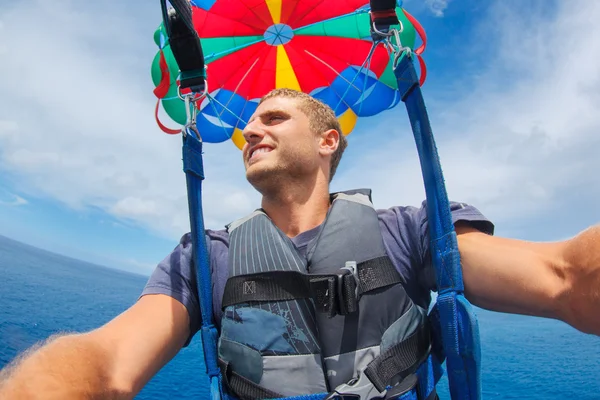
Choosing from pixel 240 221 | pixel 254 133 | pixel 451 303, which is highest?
pixel 254 133

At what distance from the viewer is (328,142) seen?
2.61 meters

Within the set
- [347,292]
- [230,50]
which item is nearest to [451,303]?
[347,292]

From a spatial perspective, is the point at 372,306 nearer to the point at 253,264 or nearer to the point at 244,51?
the point at 253,264

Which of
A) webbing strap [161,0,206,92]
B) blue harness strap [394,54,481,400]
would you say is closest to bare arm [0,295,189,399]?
blue harness strap [394,54,481,400]

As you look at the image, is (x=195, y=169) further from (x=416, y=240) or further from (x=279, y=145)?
(x=416, y=240)

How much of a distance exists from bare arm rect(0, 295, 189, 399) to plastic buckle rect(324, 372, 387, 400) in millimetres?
795

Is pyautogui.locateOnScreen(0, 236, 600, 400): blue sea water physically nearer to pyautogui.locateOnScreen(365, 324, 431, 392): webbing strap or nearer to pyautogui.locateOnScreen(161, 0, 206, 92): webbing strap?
pyautogui.locateOnScreen(161, 0, 206, 92): webbing strap

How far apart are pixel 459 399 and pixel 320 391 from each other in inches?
23.4

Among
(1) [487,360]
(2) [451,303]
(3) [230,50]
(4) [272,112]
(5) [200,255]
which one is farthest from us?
(1) [487,360]

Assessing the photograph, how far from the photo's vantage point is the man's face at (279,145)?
216 cm

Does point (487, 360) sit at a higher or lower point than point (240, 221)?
lower

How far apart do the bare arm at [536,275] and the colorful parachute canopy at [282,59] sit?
170 inches

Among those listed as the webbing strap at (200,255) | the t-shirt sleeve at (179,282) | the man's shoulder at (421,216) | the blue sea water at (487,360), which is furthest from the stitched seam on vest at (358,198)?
the blue sea water at (487,360)

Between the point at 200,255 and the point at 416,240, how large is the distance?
3.57ft
